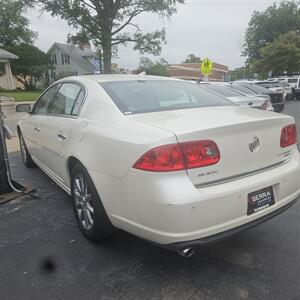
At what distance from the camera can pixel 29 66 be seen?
40.5m

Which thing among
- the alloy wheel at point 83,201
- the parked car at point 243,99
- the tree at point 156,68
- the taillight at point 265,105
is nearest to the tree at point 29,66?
the tree at point 156,68

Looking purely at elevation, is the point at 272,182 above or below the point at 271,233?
above

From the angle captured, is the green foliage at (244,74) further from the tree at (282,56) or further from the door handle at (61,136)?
the door handle at (61,136)

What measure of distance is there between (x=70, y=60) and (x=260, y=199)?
166 feet

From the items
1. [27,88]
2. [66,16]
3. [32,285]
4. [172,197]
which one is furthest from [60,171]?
[27,88]

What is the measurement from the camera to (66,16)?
3044cm

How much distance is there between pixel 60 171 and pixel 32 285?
146cm

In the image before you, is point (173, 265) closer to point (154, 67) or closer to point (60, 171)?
point (60, 171)

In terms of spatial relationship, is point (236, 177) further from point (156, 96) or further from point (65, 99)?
point (65, 99)

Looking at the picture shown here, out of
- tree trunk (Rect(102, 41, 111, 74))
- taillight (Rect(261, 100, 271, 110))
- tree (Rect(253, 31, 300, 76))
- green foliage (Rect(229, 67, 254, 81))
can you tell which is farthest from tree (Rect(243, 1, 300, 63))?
taillight (Rect(261, 100, 271, 110))

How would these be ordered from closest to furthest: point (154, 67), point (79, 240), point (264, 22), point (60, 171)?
point (79, 240), point (60, 171), point (264, 22), point (154, 67)

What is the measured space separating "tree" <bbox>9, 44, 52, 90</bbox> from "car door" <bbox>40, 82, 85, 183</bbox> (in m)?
39.3

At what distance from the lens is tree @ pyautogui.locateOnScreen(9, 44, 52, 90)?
40312 mm

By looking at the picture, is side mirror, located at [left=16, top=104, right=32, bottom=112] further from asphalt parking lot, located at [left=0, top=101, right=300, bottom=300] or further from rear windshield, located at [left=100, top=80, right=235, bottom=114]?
rear windshield, located at [left=100, top=80, right=235, bottom=114]
